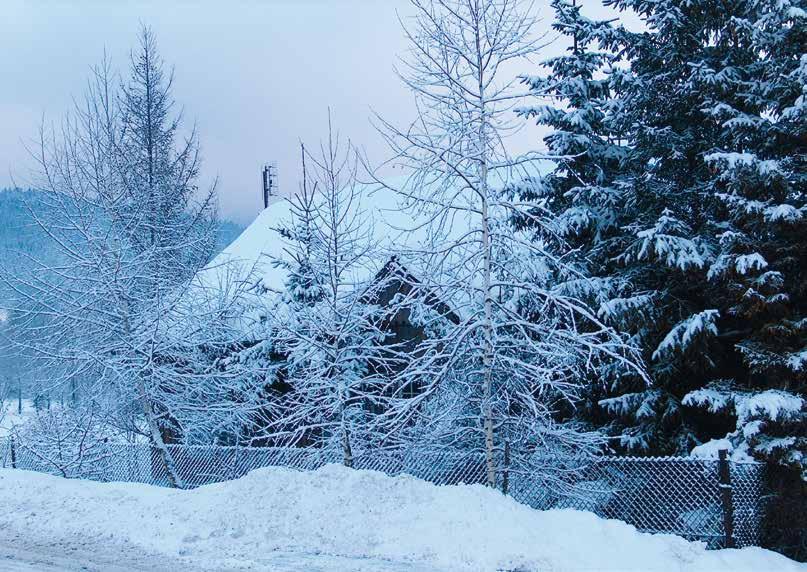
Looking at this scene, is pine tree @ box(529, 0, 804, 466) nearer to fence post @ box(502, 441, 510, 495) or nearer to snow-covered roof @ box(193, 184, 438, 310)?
fence post @ box(502, 441, 510, 495)

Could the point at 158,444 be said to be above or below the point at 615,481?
above

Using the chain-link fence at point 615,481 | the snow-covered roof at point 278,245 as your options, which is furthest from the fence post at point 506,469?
the snow-covered roof at point 278,245

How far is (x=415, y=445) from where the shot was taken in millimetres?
10188

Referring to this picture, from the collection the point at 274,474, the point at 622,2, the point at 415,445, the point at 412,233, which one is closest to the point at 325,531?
the point at 274,474

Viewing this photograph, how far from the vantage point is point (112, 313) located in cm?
1334

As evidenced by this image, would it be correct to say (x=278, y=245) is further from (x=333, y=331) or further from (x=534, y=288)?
(x=534, y=288)

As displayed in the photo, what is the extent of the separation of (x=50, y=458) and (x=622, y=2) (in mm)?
14570

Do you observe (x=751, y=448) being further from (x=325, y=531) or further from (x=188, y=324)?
(x=188, y=324)

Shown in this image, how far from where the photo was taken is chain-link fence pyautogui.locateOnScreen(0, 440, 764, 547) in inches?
341

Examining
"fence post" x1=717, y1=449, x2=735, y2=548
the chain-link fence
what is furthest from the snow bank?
the chain-link fence

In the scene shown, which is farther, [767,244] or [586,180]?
[586,180]

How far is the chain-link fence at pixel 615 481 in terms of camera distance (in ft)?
28.4

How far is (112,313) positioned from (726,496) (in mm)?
11276

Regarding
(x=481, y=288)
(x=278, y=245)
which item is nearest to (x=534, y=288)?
(x=481, y=288)
